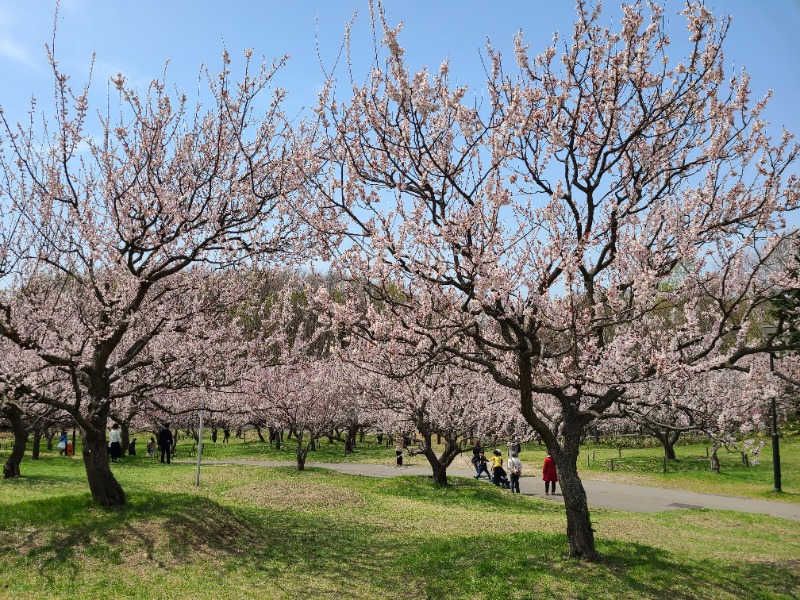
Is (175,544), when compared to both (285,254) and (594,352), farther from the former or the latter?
(594,352)

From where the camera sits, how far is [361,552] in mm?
10727

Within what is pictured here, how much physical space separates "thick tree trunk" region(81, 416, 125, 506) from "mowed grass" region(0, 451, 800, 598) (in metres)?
0.27

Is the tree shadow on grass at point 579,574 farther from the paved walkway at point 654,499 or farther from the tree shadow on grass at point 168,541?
the paved walkway at point 654,499

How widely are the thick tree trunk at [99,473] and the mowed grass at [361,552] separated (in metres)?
0.27

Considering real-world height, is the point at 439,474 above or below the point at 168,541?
below

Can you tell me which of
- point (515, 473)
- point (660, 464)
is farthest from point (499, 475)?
point (660, 464)

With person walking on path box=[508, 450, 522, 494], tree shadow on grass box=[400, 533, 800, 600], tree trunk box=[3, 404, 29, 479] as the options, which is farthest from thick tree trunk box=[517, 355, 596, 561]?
tree trunk box=[3, 404, 29, 479]

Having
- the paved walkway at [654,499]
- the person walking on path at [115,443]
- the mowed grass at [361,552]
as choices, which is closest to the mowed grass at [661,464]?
the paved walkway at [654,499]

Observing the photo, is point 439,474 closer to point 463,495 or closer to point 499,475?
point 463,495

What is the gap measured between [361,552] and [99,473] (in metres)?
5.17

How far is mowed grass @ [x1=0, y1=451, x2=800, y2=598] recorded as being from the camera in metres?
8.06

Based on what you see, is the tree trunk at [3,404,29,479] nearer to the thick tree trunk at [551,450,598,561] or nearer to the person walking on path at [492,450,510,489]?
the person walking on path at [492,450,510,489]

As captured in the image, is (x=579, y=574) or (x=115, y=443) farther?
(x=115, y=443)

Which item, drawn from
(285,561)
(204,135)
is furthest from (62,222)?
(285,561)
